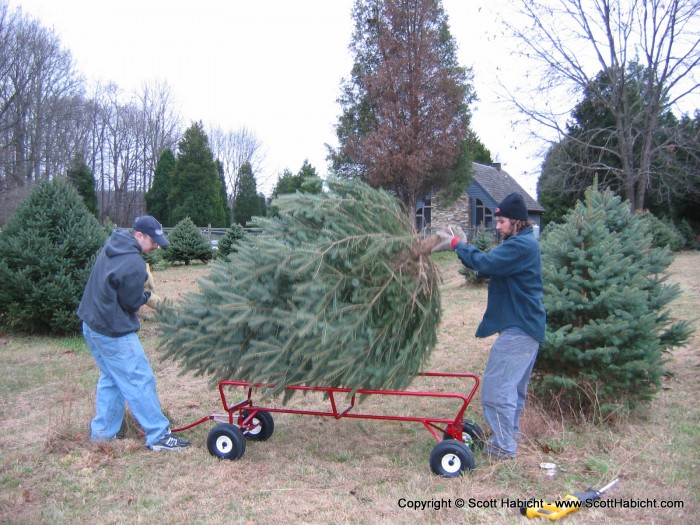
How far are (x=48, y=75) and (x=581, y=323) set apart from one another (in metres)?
35.8

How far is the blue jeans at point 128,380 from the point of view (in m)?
4.79

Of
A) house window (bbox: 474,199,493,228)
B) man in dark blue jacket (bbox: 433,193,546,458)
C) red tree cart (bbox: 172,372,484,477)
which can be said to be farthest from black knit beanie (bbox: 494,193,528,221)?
house window (bbox: 474,199,493,228)

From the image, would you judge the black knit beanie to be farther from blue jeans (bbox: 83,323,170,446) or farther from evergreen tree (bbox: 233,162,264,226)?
evergreen tree (bbox: 233,162,264,226)

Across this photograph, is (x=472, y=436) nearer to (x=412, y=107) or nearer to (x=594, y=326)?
(x=594, y=326)

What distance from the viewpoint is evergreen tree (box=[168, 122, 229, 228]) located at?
132 feet

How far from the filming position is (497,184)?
3853 cm

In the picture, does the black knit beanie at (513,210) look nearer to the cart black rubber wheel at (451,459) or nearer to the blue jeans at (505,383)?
the blue jeans at (505,383)

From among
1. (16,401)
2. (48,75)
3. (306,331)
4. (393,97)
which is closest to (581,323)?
(306,331)

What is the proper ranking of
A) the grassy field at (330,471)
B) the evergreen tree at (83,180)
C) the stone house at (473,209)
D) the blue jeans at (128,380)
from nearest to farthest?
the grassy field at (330,471), the blue jeans at (128,380), the stone house at (473,209), the evergreen tree at (83,180)

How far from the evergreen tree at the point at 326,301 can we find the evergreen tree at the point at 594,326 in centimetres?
153

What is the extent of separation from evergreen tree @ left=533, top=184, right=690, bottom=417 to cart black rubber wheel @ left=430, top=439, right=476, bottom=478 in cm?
141

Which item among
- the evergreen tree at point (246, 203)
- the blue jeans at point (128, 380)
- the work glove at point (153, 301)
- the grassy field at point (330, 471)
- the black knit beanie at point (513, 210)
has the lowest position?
the grassy field at point (330, 471)

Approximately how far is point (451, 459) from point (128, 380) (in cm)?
268

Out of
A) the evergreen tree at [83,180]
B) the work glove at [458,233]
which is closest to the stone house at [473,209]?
the evergreen tree at [83,180]
